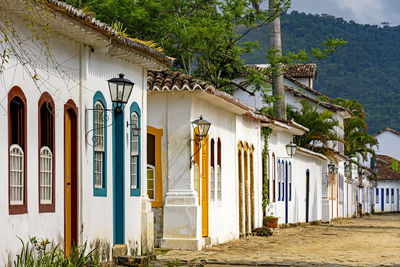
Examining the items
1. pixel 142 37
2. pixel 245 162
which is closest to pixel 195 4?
pixel 142 37

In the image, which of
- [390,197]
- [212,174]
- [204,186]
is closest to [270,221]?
[212,174]

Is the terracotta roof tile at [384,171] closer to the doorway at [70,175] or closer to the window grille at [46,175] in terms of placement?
the doorway at [70,175]

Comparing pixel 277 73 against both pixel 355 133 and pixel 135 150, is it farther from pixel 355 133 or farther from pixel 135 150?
pixel 135 150

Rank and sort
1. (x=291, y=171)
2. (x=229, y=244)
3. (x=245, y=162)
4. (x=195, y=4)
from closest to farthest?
(x=229, y=244), (x=245, y=162), (x=291, y=171), (x=195, y=4)

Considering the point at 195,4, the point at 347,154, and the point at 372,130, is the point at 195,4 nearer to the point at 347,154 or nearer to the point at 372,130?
the point at 347,154

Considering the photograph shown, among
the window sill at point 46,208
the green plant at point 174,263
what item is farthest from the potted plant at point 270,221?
the window sill at point 46,208

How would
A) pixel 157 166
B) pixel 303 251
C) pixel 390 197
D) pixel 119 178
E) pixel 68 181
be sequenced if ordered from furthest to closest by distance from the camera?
1. pixel 390 197
2. pixel 157 166
3. pixel 303 251
4. pixel 119 178
5. pixel 68 181

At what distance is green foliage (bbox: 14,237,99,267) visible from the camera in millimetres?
10453

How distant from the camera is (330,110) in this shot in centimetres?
4519

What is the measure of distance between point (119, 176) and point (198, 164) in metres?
5.07

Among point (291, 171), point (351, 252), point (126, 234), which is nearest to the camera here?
point (126, 234)

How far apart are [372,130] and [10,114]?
314 ft

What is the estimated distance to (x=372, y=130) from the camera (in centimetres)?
10331

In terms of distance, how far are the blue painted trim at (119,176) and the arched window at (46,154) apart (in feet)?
9.19
